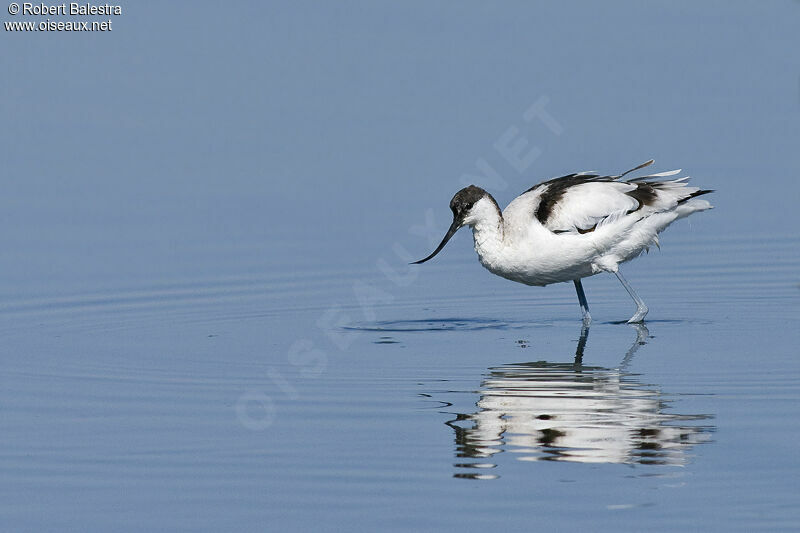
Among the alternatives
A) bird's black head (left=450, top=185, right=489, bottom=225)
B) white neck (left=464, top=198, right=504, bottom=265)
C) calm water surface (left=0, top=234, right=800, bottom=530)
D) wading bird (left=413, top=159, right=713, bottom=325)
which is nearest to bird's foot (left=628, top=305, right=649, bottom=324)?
wading bird (left=413, top=159, right=713, bottom=325)

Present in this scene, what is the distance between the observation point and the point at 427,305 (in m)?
15.1

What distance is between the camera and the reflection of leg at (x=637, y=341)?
12.8m

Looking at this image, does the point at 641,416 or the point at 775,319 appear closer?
the point at 641,416

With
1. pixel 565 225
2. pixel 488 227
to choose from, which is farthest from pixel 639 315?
pixel 488 227

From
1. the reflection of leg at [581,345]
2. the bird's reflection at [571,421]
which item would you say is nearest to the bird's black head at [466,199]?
the reflection of leg at [581,345]

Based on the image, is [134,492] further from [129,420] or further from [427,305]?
[427,305]

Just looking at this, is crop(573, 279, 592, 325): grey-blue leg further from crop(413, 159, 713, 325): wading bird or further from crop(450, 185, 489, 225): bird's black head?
crop(450, 185, 489, 225): bird's black head

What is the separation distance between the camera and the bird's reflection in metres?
9.63

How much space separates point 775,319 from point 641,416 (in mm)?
3901

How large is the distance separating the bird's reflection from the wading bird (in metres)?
1.94

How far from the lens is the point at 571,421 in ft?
34.3

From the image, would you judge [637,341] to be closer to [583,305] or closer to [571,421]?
[583,305]

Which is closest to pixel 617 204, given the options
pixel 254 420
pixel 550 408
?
pixel 550 408

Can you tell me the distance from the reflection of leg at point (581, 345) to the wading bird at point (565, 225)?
17 cm
